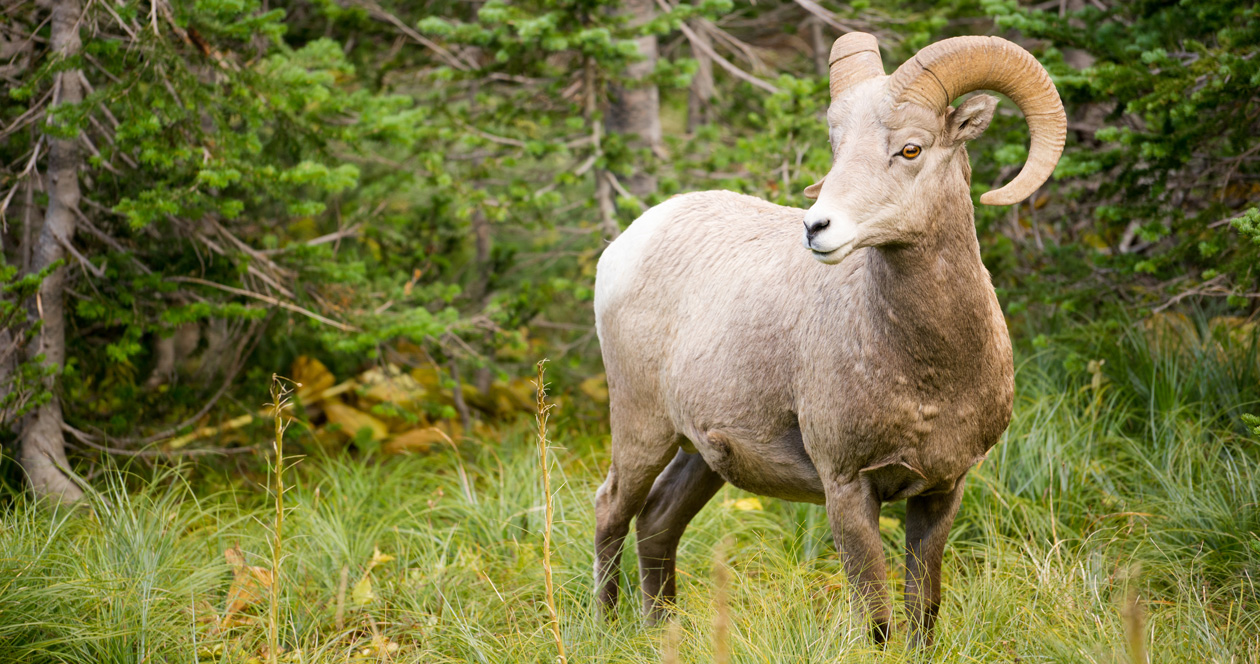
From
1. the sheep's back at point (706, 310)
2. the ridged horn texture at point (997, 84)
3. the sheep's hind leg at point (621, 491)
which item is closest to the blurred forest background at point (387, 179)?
the ridged horn texture at point (997, 84)

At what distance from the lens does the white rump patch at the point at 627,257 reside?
3.91m

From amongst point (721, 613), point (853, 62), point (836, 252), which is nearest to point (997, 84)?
point (853, 62)

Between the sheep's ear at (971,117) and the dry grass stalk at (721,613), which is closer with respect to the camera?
the dry grass stalk at (721,613)

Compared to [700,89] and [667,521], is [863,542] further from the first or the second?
[700,89]

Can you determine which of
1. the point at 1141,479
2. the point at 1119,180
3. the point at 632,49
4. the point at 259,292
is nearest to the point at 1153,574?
the point at 1141,479

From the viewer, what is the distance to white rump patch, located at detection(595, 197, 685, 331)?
3.91m

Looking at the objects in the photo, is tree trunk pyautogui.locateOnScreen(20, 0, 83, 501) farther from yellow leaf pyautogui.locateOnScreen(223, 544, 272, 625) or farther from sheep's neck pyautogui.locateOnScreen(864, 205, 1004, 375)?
sheep's neck pyautogui.locateOnScreen(864, 205, 1004, 375)

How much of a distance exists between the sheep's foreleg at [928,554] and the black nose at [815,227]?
115 cm

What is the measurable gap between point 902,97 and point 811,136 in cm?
394

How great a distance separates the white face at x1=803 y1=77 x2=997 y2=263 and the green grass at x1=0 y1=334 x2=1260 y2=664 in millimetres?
1240

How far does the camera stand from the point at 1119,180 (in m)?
5.07

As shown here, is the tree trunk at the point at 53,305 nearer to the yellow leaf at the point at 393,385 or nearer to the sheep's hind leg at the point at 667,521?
the yellow leaf at the point at 393,385

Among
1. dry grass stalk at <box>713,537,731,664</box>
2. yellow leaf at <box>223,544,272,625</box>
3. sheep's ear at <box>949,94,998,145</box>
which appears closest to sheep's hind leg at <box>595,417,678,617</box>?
dry grass stalk at <box>713,537,731,664</box>

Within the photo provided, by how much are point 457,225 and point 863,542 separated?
5524mm
